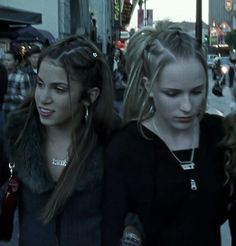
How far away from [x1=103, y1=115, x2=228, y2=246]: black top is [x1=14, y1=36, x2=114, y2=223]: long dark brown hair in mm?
222

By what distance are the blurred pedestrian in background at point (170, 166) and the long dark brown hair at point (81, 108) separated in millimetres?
209

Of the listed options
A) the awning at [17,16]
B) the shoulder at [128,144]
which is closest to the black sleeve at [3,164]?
the shoulder at [128,144]

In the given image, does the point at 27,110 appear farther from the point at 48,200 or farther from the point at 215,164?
the point at 215,164

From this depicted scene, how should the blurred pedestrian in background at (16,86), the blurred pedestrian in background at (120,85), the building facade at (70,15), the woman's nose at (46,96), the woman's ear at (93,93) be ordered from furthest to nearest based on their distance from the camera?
the building facade at (70,15)
the blurred pedestrian in background at (16,86)
the blurred pedestrian in background at (120,85)
the woman's ear at (93,93)
the woman's nose at (46,96)

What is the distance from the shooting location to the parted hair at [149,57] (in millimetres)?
2207

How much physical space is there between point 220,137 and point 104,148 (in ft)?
1.50

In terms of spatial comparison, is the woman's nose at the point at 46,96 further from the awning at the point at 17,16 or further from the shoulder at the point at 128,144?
the awning at the point at 17,16

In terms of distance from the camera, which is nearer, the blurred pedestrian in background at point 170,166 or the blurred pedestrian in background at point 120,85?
the blurred pedestrian in background at point 170,166

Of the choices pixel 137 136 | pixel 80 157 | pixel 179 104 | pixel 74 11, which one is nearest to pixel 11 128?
pixel 80 157

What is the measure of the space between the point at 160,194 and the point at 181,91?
354 mm

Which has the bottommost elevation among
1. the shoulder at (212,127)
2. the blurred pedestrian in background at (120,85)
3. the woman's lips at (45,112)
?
the blurred pedestrian in background at (120,85)

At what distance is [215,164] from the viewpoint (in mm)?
2236

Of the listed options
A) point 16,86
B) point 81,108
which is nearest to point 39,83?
point 81,108

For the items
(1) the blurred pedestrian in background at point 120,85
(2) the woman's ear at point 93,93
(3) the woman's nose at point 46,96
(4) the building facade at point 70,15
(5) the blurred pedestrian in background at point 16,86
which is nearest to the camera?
(3) the woman's nose at point 46,96
